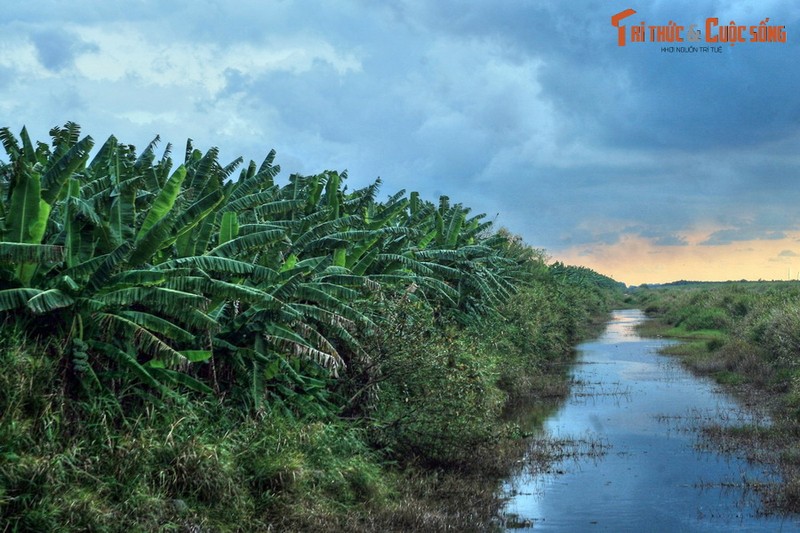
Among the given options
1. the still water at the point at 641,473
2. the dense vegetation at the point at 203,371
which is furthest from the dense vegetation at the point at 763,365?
the dense vegetation at the point at 203,371

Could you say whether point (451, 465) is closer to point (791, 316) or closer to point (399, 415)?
point (399, 415)

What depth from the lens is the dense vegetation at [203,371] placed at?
8.17 meters

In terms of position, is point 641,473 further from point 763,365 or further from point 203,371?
point 763,365

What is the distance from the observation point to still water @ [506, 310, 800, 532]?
11773mm

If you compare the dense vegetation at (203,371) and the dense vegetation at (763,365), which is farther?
the dense vegetation at (763,365)

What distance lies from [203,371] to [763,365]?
2181 cm

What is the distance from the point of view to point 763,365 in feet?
87.8

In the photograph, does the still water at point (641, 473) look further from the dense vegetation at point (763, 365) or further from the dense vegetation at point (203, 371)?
the dense vegetation at point (203, 371)

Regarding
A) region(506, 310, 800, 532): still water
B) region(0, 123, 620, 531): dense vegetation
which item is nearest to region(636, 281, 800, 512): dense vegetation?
region(506, 310, 800, 532): still water

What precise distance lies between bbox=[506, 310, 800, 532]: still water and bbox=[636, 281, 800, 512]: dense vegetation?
2.04 ft

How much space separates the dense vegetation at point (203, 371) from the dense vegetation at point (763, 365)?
5.43 m

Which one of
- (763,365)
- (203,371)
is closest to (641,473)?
(203,371)

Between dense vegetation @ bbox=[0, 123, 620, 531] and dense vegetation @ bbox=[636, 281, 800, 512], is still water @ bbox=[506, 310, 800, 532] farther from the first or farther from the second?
dense vegetation @ bbox=[0, 123, 620, 531]

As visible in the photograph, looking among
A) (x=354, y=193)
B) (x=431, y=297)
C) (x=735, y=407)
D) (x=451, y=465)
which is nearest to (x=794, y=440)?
(x=735, y=407)
